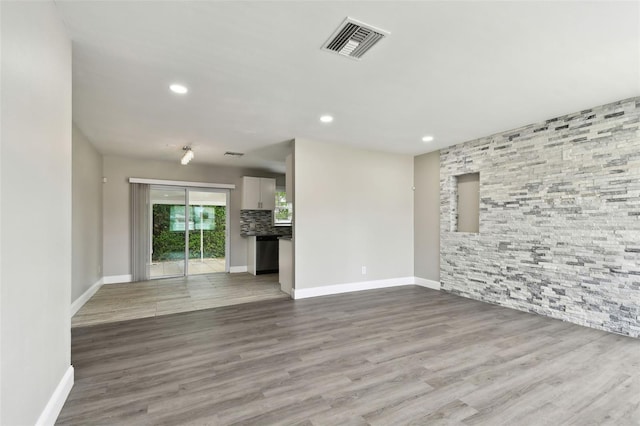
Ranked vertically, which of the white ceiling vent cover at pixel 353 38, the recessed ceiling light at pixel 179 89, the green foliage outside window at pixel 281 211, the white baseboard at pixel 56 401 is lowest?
the white baseboard at pixel 56 401

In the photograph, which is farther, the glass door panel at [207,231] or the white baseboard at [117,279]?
the glass door panel at [207,231]

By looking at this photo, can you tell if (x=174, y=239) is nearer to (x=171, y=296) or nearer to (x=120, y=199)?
(x=120, y=199)

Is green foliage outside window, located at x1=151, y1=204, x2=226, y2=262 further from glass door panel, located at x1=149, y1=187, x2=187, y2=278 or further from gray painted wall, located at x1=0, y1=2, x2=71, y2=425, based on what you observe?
gray painted wall, located at x1=0, y1=2, x2=71, y2=425

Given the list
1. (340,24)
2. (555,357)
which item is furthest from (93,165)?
(555,357)

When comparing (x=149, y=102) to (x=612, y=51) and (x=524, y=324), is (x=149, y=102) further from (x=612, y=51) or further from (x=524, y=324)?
(x=524, y=324)

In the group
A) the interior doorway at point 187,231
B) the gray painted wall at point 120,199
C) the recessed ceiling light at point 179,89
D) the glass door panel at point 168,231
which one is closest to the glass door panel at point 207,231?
the interior doorway at point 187,231

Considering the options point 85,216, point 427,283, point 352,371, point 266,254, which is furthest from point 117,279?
point 427,283

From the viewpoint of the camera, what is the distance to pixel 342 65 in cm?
261

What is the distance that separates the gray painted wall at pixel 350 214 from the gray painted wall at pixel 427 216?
5.0 inches

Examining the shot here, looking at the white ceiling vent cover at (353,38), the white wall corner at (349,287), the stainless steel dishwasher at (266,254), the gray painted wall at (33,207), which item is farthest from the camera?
the stainless steel dishwasher at (266,254)

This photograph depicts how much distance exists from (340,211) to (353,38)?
3371 millimetres

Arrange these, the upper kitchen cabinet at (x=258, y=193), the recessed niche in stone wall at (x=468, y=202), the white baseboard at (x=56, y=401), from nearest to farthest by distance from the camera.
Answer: the white baseboard at (x=56, y=401) < the recessed niche in stone wall at (x=468, y=202) < the upper kitchen cabinet at (x=258, y=193)

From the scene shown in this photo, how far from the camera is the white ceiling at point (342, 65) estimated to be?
196 cm

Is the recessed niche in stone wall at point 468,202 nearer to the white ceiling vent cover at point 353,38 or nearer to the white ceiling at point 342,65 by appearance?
the white ceiling at point 342,65
